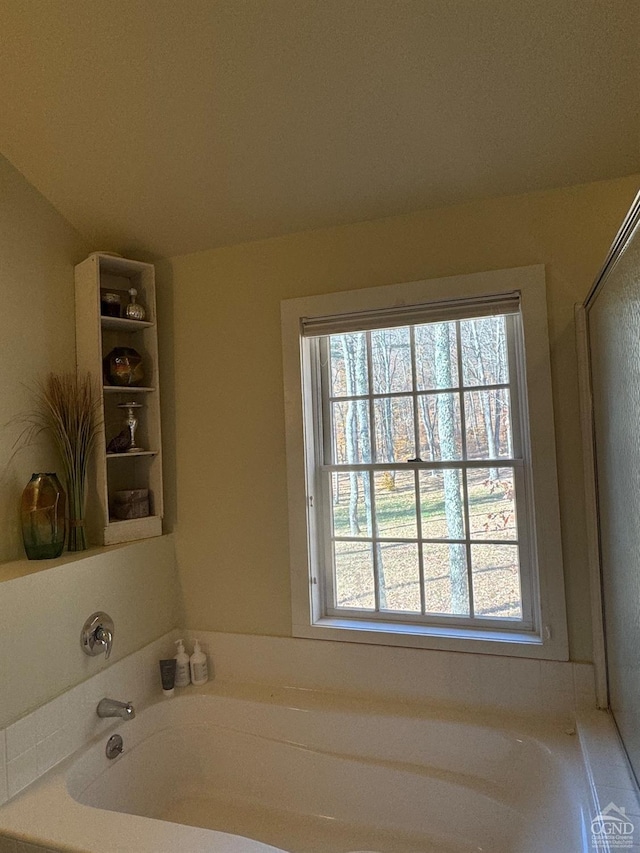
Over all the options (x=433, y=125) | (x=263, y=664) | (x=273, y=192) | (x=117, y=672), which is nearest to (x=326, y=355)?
(x=273, y=192)

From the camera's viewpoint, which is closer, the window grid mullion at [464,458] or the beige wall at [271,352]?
the beige wall at [271,352]

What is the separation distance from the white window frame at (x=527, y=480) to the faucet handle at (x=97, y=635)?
0.69 m

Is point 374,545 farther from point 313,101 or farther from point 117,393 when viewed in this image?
point 313,101

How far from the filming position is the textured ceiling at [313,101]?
1.42 meters

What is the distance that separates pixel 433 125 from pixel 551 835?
6.74 feet

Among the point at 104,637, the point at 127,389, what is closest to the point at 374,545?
the point at 104,637

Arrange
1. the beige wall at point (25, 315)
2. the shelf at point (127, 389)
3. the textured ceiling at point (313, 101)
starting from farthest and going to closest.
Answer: the shelf at point (127, 389)
the beige wall at point (25, 315)
the textured ceiling at point (313, 101)

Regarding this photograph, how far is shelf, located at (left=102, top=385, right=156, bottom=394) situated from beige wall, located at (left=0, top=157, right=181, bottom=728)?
18 centimetres

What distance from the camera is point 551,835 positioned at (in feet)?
4.70

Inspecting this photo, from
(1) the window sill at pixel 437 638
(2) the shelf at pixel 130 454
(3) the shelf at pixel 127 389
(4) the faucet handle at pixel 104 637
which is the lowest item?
(1) the window sill at pixel 437 638

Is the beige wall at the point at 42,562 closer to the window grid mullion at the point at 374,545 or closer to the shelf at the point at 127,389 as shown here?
the shelf at the point at 127,389
